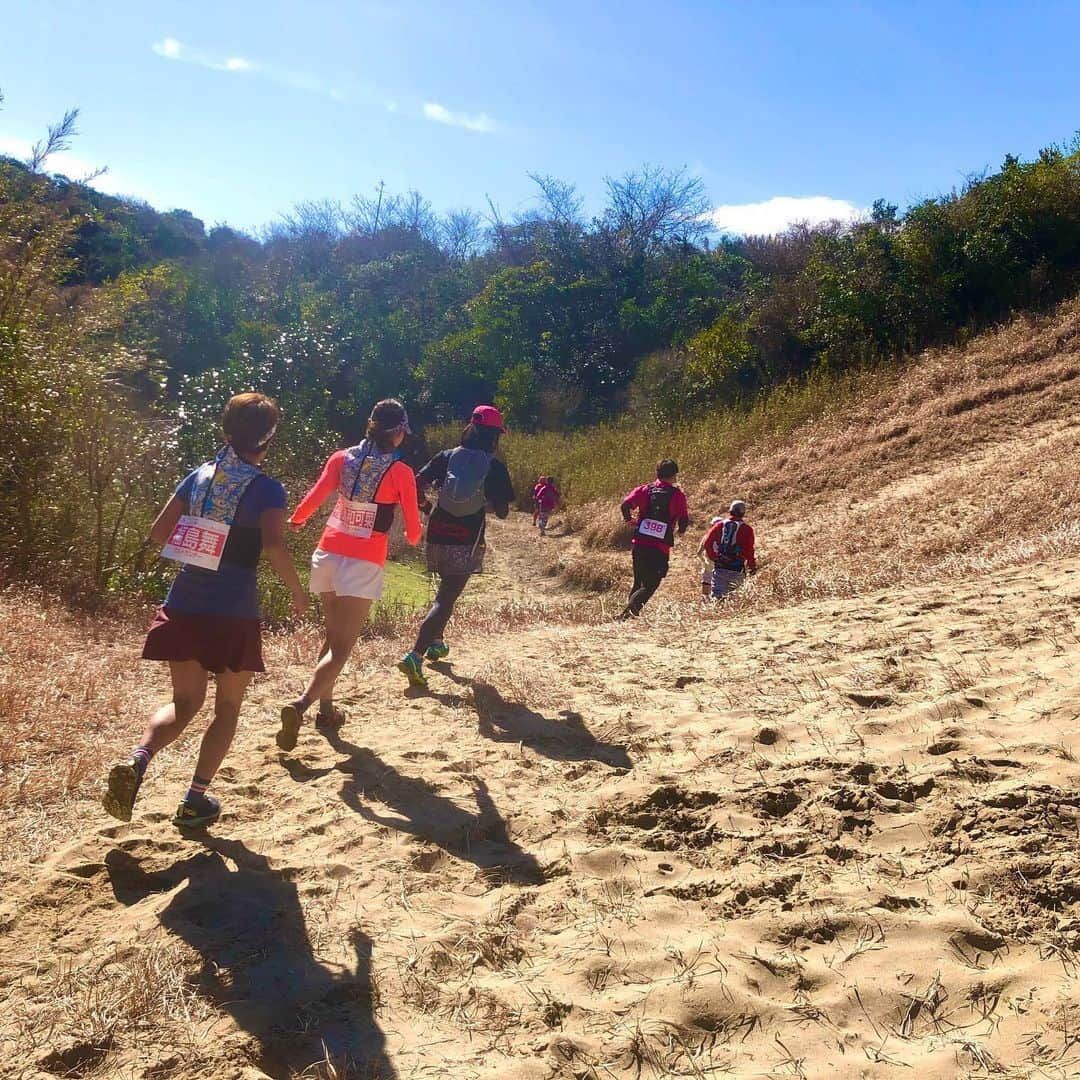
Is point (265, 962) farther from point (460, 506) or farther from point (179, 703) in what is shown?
point (460, 506)

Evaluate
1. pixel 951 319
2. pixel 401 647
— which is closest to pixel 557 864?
pixel 401 647

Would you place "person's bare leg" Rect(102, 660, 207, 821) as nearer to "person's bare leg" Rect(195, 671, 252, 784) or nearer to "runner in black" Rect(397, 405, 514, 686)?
"person's bare leg" Rect(195, 671, 252, 784)

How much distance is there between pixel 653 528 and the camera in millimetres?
8594

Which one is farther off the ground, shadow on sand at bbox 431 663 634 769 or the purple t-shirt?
the purple t-shirt

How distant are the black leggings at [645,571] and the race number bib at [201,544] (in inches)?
222

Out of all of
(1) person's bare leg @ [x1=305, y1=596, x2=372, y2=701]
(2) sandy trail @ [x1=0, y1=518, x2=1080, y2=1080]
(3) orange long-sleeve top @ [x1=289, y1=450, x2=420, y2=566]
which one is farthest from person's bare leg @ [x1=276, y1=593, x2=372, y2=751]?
(2) sandy trail @ [x1=0, y1=518, x2=1080, y2=1080]

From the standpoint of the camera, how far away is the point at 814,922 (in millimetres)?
2697

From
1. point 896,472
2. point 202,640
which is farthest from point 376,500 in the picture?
Result: point 896,472

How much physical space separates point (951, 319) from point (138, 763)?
18928 millimetres

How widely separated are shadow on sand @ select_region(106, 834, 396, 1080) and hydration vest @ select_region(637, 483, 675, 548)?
5.63 meters

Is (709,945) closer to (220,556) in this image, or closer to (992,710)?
(992,710)

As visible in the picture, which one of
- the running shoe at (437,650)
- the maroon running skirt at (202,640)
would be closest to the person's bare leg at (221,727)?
the maroon running skirt at (202,640)

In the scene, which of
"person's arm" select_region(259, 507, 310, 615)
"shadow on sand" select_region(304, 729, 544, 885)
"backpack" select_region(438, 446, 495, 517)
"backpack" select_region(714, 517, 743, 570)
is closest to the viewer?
"shadow on sand" select_region(304, 729, 544, 885)

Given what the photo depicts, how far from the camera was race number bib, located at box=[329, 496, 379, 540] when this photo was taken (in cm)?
459
